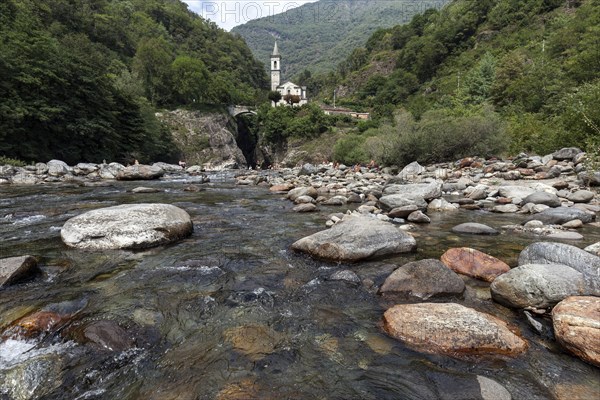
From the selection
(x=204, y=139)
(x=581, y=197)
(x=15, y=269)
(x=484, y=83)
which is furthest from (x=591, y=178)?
(x=204, y=139)

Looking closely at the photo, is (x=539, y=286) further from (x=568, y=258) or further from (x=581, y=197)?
(x=581, y=197)

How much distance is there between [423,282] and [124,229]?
17.3 feet

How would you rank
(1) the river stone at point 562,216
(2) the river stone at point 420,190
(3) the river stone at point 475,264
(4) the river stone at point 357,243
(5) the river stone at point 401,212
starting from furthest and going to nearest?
(2) the river stone at point 420,190, (5) the river stone at point 401,212, (1) the river stone at point 562,216, (4) the river stone at point 357,243, (3) the river stone at point 475,264

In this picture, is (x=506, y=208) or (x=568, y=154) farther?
(x=568, y=154)

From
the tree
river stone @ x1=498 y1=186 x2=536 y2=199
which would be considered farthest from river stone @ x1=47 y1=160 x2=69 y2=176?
the tree

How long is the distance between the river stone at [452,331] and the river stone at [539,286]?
1.67ft

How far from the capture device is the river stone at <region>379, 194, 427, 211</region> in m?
9.29

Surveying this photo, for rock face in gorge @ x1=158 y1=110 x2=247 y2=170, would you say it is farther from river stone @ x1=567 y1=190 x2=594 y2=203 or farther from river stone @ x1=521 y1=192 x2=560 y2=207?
river stone @ x1=567 y1=190 x2=594 y2=203

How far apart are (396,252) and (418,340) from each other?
2.61 metres

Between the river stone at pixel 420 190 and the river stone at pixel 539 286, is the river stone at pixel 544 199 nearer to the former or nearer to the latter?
the river stone at pixel 420 190

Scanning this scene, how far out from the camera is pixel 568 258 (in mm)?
3934

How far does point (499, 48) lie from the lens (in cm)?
5894

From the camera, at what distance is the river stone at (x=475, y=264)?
14.6 ft

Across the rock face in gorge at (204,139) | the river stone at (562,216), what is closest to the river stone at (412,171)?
the river stone at (562,216)
